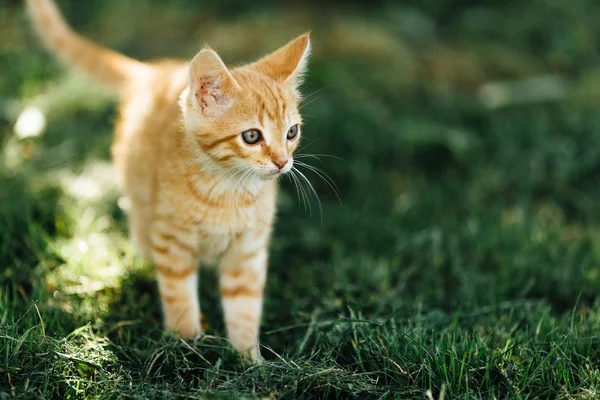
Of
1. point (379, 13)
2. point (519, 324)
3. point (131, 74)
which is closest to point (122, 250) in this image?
point (131, 74)

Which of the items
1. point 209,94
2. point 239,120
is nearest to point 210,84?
point 209,94

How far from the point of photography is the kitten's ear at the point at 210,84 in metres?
2.28

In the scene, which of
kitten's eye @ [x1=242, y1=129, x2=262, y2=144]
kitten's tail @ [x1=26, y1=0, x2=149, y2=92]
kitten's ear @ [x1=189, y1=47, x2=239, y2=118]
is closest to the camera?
kitten's ear @ [x1=189, y1=47, x2=239, y2=118]

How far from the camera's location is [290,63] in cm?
260

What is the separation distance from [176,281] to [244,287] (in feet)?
1.05

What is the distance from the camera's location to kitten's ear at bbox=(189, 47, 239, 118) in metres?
2.28

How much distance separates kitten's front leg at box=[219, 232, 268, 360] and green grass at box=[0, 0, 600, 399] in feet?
0.39

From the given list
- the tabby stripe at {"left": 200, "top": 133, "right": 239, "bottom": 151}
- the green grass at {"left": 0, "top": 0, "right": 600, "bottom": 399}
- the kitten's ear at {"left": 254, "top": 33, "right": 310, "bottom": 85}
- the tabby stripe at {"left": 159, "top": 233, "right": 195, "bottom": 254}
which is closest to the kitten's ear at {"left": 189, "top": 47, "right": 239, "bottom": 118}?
the tabby stripe at {"left": 200, "top": 133, "right": 239, "bottom": 151}

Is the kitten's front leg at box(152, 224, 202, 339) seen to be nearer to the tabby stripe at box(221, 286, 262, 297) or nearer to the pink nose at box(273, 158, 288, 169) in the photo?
the tabby stripe at box(221, 286, 262, 297)

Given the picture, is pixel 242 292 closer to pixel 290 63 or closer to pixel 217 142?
pixel 217 142

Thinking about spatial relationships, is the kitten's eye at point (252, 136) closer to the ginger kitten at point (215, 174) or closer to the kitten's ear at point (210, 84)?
the ginger kitten at point (215, 174)

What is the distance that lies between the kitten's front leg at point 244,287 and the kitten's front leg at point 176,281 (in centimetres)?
16

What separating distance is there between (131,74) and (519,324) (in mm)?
2447

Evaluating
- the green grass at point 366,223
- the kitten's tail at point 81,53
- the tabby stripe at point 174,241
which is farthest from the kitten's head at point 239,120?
the kitten's tail at point 81,53
